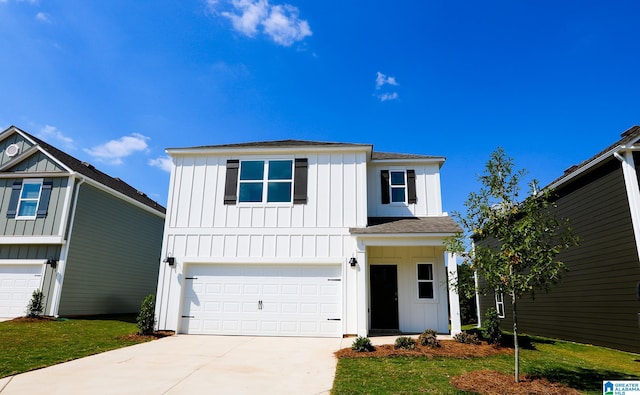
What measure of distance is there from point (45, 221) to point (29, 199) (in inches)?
53.6

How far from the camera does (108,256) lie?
15680 mm

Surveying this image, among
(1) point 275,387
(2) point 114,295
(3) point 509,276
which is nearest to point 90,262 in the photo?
(2) point 114,295

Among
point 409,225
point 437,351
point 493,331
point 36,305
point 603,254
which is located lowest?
point 437,351

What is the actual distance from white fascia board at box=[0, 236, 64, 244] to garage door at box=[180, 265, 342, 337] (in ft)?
19.4

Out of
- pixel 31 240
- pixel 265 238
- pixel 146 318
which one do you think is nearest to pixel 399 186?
pixel 265 238

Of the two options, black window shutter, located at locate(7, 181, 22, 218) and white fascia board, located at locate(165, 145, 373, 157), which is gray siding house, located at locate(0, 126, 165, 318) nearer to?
black window shutter, located at locate(7, 181, 22, 218)

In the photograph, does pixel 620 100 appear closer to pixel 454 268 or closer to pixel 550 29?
pixel 550 29

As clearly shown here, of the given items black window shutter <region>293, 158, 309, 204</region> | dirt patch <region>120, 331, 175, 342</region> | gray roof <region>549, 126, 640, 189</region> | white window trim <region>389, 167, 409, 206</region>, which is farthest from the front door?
dirt patch <region>120, 331, 175, 342</region>

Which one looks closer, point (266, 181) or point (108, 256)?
point (266, 181)

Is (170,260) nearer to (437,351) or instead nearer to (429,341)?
(429,341)

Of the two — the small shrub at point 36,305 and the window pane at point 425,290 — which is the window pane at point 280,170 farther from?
the small shrub at point 36,305

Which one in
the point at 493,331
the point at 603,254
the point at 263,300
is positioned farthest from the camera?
the point at 263,300

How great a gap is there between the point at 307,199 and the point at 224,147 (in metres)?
3.39

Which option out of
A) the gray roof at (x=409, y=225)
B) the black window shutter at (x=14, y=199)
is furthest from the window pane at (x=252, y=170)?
the black window shutter at (x=14, y=199)
